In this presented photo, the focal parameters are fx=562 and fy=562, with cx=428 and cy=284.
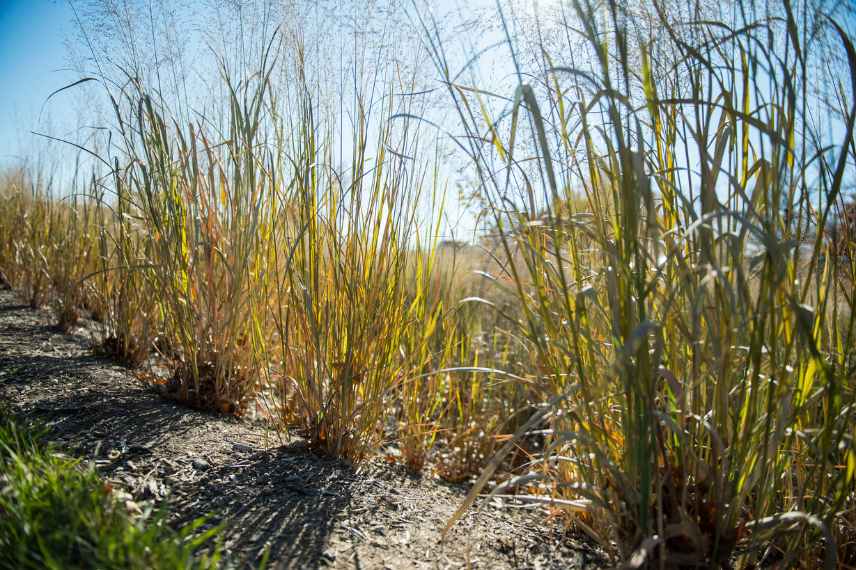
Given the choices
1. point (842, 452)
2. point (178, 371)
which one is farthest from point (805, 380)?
point (178, 371)

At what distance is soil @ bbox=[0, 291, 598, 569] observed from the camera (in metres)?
1.21

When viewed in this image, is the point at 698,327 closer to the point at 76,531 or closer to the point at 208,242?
the point at 76,531

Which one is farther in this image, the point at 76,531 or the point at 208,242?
the point at 208,242

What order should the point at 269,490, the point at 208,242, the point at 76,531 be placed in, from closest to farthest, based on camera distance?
the point at 76,531
the point at 269,490
the point at 208,242

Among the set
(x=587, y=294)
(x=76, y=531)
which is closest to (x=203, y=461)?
(x=76, y=531)

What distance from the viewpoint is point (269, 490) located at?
141 centimetres

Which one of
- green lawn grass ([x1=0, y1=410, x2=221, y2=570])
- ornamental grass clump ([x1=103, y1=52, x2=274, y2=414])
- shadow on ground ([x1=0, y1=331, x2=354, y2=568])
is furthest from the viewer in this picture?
ornamental grass clump ([x1=103, y1=52, x2=274, y2=414])

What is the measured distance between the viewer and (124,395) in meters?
1.90

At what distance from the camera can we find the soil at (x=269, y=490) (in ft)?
3.99

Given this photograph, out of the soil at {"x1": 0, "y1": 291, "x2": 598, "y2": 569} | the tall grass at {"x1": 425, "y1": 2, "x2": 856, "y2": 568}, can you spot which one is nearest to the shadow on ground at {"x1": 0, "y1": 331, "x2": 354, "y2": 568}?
the soil at {"x1": 0, "y1": 291, "x2": 598, "y2": 569}

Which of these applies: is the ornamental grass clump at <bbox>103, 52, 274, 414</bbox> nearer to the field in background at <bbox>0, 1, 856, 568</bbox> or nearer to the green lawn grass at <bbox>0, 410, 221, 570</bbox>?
the field in background at <bbox>0, 1, 856, 568</bbox>

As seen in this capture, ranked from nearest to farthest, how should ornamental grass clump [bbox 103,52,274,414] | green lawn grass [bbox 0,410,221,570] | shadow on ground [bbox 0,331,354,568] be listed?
green lawn grass [bbox 0,410,221,570]
shadow on ground [bbox 0,331,354,568]
ornamental grass clump [bbox 103,52,274,414]

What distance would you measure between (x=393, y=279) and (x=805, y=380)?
109 cm

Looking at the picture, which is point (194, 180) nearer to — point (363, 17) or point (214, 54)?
point (214, 54)
